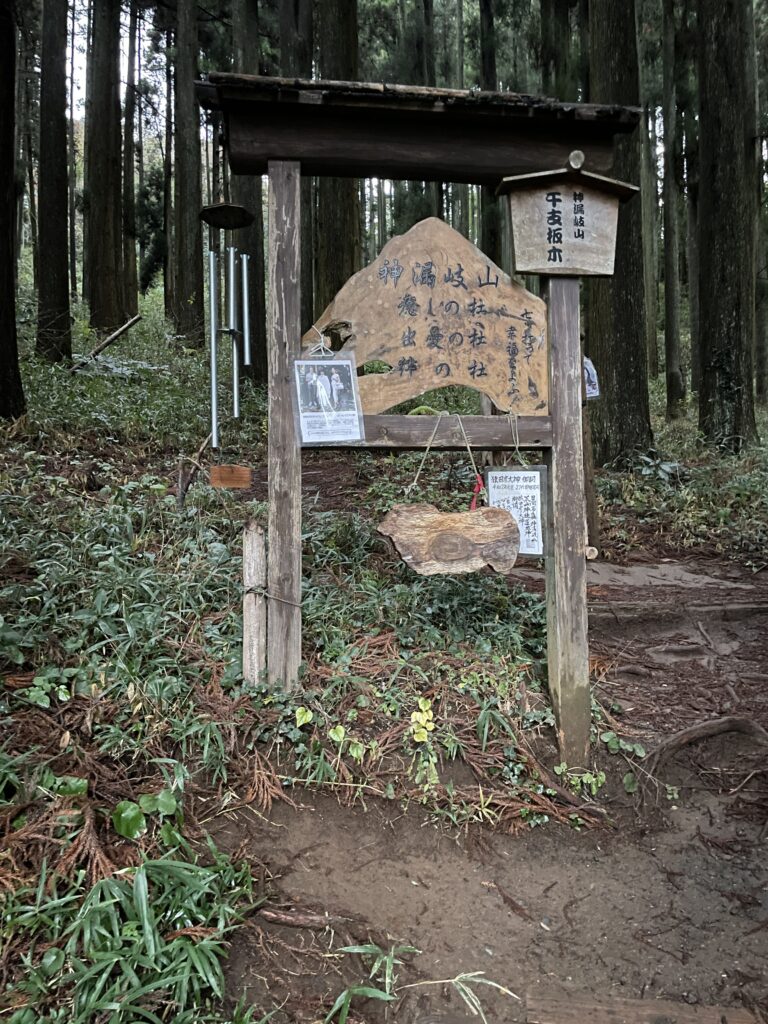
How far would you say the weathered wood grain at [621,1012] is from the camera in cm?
256

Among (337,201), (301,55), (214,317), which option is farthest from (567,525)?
(301,55)

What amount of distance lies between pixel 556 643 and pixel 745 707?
138 centimetres

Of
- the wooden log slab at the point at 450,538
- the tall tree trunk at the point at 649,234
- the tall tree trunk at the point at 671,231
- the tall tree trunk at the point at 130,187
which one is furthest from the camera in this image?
the tall tree trunk at the point at 649,234

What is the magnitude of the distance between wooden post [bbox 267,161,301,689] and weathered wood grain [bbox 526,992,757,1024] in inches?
69.8

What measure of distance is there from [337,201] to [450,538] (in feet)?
25.7

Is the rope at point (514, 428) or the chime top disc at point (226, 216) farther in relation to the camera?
the chime top disc at point (226, 216)

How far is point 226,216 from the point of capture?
4.11 meters

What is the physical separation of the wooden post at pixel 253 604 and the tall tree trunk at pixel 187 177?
11.2 metres

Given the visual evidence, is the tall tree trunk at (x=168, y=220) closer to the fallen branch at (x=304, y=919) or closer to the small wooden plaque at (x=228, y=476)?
the small wooden plaque at (x=228, y=476)

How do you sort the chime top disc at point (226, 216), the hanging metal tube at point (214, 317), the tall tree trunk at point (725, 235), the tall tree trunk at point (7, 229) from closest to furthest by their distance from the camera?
the hanging metal tube at point (214, 317), the chime top disc at point (226, 216), the tall tree trunk at point (7, 229), the tall tree trunk at point (725, 235)

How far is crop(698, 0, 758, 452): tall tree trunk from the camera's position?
900cm

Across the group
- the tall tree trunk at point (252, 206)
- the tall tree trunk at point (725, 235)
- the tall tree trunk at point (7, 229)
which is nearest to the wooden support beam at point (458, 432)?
the tall tree trunk at point (7, 229)

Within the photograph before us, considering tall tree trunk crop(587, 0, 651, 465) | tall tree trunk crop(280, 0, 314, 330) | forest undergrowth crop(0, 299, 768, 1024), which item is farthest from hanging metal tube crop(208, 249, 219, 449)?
tall tree trunk crop(280, 0, 314, 330)

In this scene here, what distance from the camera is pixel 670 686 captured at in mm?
4453
